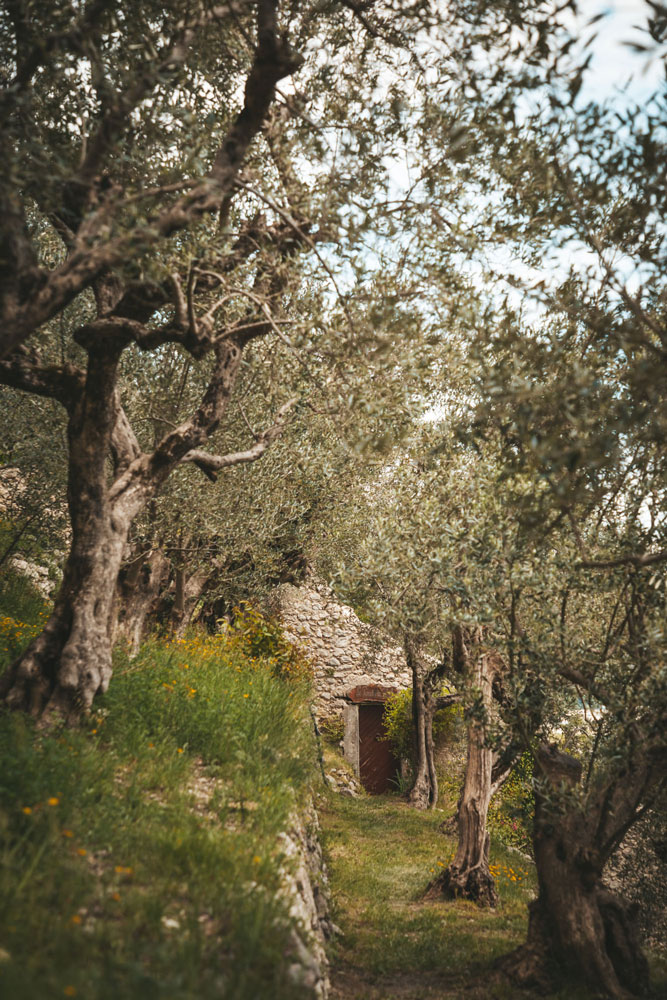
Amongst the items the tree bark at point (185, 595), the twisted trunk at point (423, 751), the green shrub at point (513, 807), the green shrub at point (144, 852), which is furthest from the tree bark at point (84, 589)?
the twisted trunk at point (423, 751)

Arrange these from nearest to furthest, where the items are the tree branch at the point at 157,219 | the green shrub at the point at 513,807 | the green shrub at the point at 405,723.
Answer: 1. the tree branch at the point at 157,219
2. the green shrub at the point at 513,807
3. the green shrub at the point at 405,723

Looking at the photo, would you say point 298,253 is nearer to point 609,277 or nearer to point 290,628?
point 609,277

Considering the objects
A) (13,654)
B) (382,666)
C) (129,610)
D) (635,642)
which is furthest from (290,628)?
(635,642)

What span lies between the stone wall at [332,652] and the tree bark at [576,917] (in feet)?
60.1

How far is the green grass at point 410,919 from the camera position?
7719 millimetres

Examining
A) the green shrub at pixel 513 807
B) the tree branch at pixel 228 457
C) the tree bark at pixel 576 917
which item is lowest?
the green shrub at pixel 513 807

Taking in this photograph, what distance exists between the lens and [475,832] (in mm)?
12312

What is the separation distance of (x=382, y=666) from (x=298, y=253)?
22.0m

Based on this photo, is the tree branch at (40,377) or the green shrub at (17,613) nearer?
the tree branch at (40,377)

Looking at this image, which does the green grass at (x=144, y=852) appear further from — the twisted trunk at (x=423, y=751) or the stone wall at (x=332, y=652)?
the stone wall at (x=332, y=652)

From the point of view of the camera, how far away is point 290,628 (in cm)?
2712

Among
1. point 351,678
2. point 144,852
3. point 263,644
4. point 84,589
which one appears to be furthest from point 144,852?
point 351,678

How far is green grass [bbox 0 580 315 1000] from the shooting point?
4199 millimetres

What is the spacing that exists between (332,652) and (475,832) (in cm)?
1553
